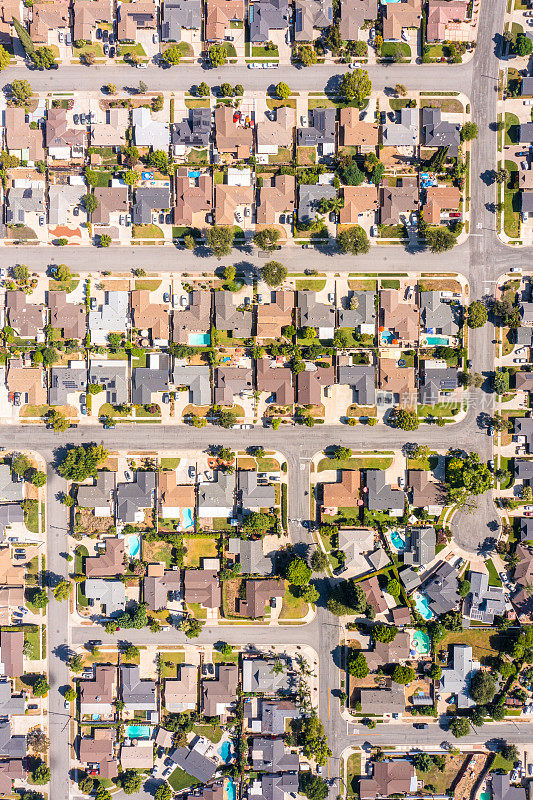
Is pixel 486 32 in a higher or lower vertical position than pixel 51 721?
higher

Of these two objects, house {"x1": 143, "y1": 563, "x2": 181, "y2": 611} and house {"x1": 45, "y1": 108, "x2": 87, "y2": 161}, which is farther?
house {"x1": 45, "y1": 108, "x2": 87, "y2": 161}

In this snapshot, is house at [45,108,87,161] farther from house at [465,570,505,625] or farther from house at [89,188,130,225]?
house at [465,570,505,625]

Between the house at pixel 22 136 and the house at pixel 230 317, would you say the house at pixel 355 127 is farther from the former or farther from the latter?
the house at pixel 22 136

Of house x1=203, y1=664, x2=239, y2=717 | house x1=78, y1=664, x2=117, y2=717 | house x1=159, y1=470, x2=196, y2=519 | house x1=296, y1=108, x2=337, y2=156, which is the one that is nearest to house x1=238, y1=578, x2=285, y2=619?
house x1=203, y1=664, x2=239, y2=717

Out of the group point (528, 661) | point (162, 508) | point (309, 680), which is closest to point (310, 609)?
point (309, 680)

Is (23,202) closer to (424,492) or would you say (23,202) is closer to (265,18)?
(265,18)

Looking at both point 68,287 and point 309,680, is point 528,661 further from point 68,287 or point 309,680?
point 68,287

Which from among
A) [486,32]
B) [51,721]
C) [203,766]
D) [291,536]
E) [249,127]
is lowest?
[203,766]
